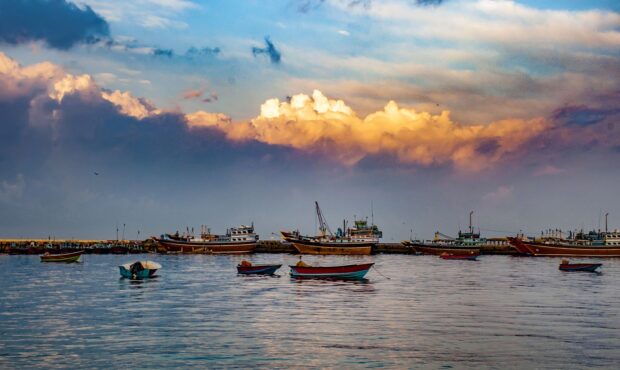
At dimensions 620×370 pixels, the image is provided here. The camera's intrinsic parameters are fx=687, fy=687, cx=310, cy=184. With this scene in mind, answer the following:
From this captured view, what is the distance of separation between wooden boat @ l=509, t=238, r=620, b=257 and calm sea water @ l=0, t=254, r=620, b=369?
10173 centimetres

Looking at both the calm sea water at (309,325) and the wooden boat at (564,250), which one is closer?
the calm sea water at (309,325)

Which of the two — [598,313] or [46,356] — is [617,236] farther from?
[46,356]

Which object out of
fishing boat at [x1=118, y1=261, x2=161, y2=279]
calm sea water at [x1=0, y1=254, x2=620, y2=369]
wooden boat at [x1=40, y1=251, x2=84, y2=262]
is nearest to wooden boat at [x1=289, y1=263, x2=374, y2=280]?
calm sea water at [x1=0, y1=254, x2=620, y2=369]

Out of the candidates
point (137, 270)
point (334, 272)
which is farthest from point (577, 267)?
point (137, 270)

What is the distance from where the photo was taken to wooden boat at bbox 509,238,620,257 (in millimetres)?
175650

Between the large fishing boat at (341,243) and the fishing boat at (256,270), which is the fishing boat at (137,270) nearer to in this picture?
the fishing boat at (256,270)

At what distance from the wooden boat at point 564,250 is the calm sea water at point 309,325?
102 metres

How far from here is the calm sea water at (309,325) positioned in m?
36.1

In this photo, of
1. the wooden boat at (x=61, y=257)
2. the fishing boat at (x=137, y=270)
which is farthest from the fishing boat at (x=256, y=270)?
the wooden boat at (x=61, y=257)

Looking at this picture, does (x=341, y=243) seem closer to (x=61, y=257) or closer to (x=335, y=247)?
(x=335, y=247)

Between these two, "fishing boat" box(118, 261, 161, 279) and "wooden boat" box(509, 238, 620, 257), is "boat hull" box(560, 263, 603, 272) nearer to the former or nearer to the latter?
"wooden boat" box(509, 238, 620, 257)

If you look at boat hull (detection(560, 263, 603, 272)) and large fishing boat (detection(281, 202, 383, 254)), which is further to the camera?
large fishing boat (detection(281, 202, 383, 254))

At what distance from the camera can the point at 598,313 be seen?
5594 cm

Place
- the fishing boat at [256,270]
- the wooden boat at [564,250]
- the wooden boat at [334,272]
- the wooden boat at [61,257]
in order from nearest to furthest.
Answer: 1. the wooden boat at [334,272]
2. the fishing boat at [256,270]
3. the wooden boat at [61,257]
4. the wooden boat at [564,250]
